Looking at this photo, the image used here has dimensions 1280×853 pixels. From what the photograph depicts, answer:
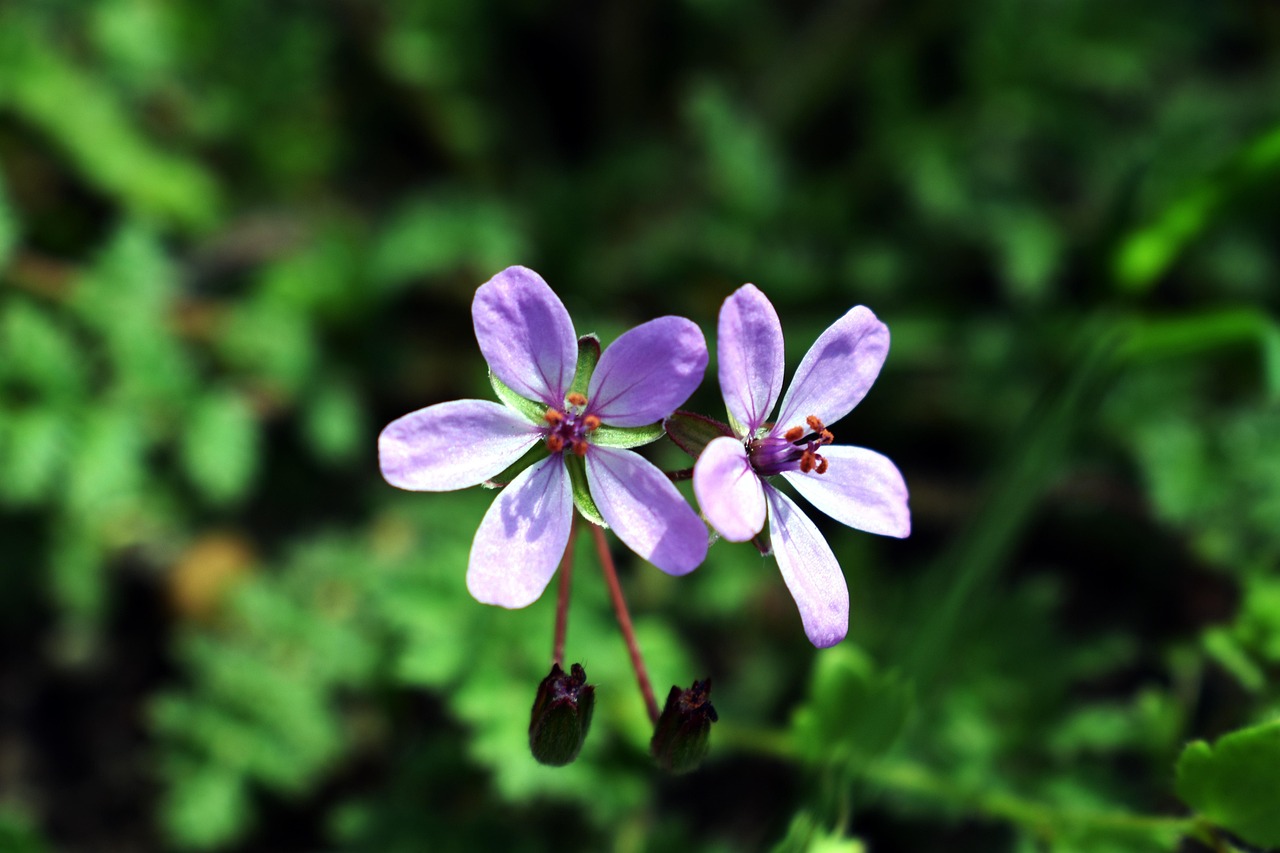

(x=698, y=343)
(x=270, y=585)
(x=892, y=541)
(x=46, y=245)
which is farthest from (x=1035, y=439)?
(x=46, y=245)

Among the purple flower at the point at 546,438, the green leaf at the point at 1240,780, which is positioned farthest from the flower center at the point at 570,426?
the green leaf at the point at 1240,780

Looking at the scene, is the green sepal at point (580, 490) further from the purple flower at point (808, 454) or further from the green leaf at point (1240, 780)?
the green leaf at point (1240, 780)

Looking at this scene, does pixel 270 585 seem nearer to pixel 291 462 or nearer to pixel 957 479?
pixel 291 462

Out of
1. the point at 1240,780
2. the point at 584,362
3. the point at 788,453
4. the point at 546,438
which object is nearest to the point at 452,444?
the point at 546,438

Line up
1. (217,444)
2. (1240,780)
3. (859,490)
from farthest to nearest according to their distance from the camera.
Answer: (217,444)
(1240,780)
(859,490)

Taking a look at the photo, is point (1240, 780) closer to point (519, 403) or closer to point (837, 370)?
point (837, 370)
